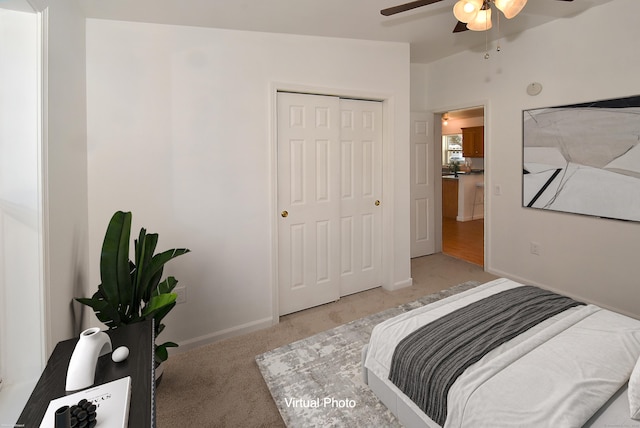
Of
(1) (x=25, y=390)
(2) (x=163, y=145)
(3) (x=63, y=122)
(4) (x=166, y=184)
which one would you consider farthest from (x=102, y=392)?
(2) (x=163, y=145)

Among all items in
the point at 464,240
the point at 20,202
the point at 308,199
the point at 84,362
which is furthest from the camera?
the point at 464,240

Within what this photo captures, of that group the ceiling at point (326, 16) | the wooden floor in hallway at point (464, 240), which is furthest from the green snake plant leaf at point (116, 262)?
the wooden floor in hallway at point (464, 240)

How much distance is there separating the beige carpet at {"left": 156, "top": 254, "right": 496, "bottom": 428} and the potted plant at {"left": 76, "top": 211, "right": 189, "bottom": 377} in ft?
1.01

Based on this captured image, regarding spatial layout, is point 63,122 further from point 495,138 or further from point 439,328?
point 495,138

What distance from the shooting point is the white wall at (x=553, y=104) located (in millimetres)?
2549

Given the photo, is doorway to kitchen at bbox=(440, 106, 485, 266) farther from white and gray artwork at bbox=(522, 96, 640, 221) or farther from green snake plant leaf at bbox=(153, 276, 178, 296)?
green snake plant leaf at bbox=(153, 276, 178, 296)

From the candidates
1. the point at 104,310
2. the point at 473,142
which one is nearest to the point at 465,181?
the point at 473,142

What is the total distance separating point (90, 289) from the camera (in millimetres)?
2152

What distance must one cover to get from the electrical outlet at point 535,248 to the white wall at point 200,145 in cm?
247

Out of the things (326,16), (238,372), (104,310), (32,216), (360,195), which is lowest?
(238,372)

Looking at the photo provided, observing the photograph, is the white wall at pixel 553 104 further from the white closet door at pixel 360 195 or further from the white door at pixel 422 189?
the white closet door at pixel 360 195

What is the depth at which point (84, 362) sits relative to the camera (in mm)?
1069

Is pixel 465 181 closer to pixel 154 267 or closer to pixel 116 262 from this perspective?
pixel 154 267

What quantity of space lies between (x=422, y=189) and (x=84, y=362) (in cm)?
408
